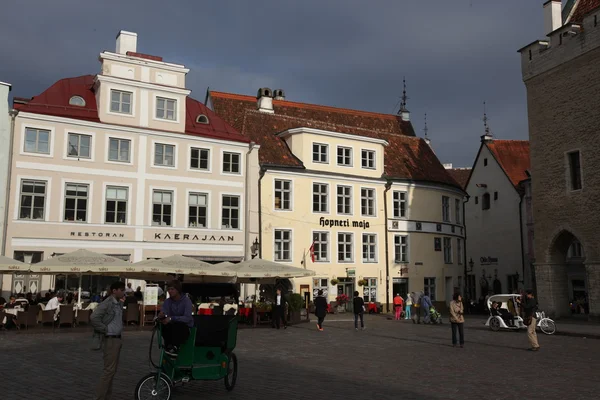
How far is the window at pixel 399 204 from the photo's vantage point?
41000mm

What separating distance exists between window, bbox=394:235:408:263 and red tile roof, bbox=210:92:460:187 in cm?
418

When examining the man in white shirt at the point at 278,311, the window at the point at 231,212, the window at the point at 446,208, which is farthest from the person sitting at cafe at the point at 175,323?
the window at the point at 446,208

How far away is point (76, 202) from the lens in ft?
98.6

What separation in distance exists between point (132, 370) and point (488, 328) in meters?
18.1

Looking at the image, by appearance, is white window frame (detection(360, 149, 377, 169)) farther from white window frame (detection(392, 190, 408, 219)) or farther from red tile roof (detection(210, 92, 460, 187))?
white window frame (detection(392, 190, 408, 219))

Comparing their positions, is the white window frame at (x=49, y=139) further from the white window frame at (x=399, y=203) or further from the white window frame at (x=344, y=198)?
the white window frame at (x=399, y=203)

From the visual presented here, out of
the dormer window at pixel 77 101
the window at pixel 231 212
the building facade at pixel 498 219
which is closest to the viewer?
the dormer window at pixel 77 101

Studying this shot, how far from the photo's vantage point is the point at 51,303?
2297cm

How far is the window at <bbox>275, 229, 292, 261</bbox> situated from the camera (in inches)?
1420

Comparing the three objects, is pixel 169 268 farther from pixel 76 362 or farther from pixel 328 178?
pixel 328 178

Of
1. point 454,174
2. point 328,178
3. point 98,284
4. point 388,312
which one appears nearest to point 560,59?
point 328,178

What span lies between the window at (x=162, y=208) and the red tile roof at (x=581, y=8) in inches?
961

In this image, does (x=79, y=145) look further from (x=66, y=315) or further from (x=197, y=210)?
(x=66, y=315)

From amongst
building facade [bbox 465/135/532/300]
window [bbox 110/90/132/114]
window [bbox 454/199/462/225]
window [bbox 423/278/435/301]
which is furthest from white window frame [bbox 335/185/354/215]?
building facade [bbox 465/135/532/300]
